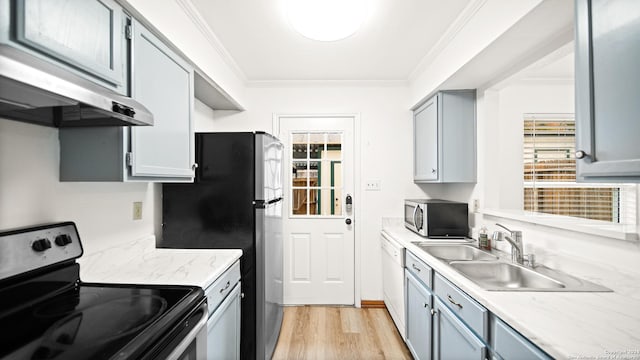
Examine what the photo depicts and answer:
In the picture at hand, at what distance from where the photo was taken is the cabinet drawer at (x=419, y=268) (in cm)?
178

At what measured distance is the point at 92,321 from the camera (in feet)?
3.08

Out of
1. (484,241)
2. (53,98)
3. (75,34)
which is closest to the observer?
(53,98)

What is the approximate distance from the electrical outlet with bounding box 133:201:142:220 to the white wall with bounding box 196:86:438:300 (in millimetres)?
1434

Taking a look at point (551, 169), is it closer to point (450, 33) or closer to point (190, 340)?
point (450, 33)

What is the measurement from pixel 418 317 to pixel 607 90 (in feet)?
5.34

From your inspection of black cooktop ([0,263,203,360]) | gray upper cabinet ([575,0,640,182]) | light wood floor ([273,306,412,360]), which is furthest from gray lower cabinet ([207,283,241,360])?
gray upper cabinet ([575,0,640,182])

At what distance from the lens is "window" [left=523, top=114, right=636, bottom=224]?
262 centimetres

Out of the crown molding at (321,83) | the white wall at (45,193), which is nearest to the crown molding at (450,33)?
the crown molding at (321,83)

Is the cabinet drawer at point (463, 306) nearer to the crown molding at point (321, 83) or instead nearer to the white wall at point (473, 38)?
the white wall at point (473, 38)

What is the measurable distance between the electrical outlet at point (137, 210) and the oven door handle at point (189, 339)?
0.92 m

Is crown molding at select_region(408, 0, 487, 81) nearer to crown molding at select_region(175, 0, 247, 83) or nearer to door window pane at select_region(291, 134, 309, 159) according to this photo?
door window pane at select_region(291, 134, 309, 159)

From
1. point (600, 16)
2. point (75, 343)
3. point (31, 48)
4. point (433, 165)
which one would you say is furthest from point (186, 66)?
point (433, 165)

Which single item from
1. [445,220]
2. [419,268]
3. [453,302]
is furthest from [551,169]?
[453,302]

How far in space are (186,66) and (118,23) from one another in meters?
0.57
